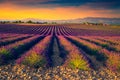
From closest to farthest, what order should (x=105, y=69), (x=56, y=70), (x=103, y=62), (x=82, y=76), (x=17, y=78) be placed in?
1. (x=17, y=78)
2. (x=82, y=76)
3. (x=56, y=70)
4. (x=105, y=69)
5. (x=103, y=62)

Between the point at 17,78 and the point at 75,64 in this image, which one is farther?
the point at 75,64

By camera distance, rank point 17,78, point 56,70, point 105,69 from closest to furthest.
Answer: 1. point 17,78
2. point 56,70
3. point 105,69

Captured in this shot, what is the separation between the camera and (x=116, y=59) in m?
12.8

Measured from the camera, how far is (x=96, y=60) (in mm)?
14461

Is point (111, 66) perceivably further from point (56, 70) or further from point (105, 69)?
point (56, 70)

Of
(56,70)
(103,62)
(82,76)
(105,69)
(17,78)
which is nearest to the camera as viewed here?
(17,78)

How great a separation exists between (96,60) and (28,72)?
4.43 metres

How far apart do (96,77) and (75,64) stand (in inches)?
54.3

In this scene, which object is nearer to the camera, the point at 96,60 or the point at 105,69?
the point at 105,69

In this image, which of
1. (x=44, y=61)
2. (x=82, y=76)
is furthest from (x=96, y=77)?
(x=44, y=61)

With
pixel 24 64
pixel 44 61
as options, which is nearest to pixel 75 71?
pixel 44 61

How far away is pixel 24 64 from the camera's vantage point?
12195mm

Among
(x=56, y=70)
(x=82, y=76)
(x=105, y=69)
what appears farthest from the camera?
(x=105, y=69)

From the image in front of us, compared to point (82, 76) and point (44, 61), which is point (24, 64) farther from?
point (82, 76)
